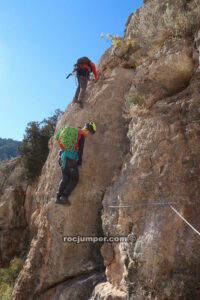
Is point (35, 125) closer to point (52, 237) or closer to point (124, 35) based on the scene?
point (124, 35)

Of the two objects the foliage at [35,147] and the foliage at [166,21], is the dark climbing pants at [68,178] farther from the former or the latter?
the foliage at [35,147]

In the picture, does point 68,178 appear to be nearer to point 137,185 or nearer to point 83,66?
point 137,185

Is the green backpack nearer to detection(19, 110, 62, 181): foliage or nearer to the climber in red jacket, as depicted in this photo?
the climber in red jacket

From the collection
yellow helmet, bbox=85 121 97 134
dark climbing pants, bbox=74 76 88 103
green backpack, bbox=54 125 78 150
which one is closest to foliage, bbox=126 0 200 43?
dark climbing pants, bbox=74 76 88 103

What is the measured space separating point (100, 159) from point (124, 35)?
4.47 m

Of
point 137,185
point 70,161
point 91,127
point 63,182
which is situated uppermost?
point 91,127

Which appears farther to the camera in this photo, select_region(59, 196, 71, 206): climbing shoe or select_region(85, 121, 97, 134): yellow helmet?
select_region(85, 121, 97, 134): yellow helmet

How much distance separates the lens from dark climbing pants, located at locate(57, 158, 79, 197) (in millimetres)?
7469

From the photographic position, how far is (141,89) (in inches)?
266

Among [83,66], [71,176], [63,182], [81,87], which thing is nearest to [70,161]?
[71,176]

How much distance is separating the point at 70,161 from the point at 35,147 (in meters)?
8.55

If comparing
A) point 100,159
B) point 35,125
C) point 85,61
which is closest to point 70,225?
point 100,159

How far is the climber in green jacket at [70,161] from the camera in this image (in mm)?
7473

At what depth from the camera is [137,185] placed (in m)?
5.54
